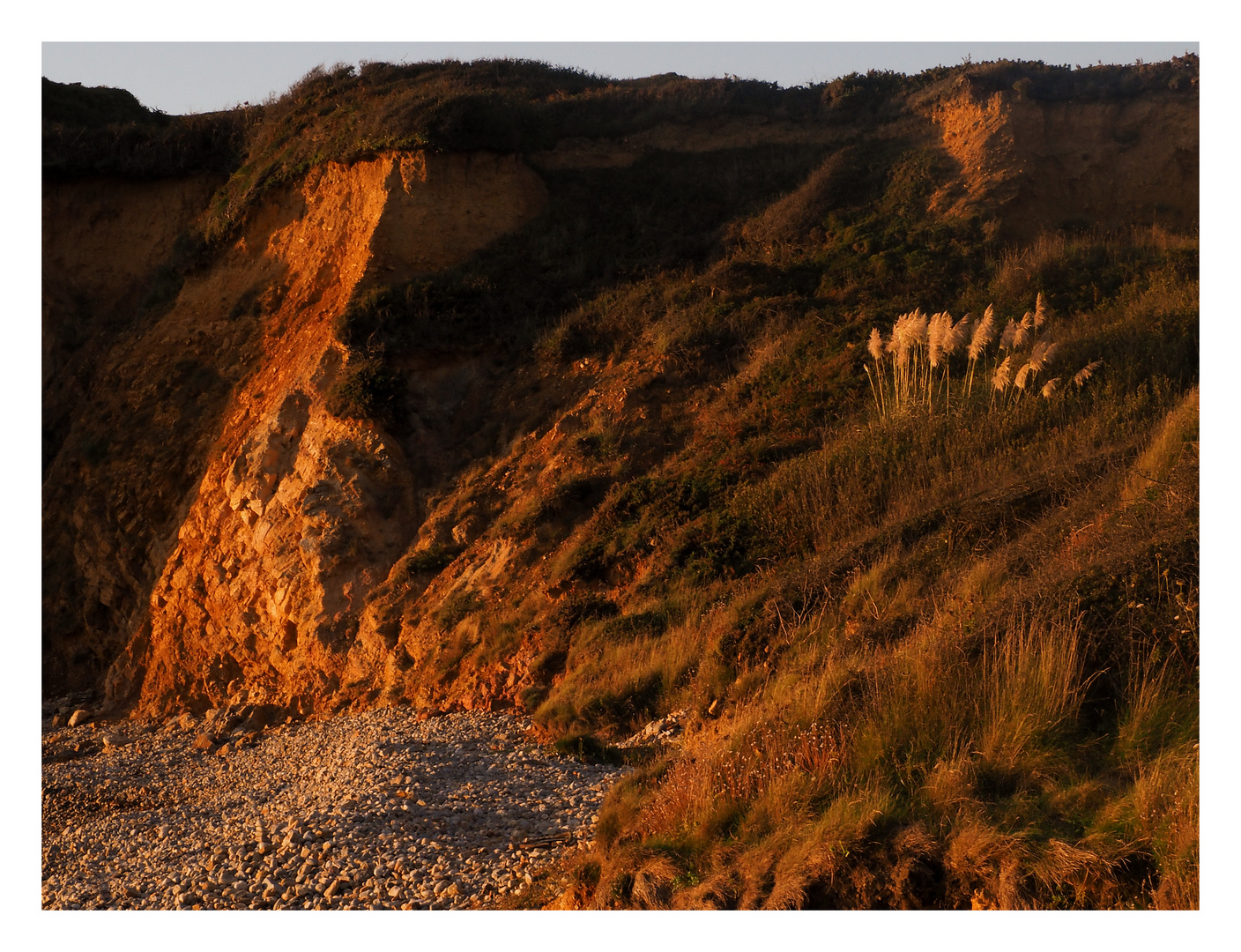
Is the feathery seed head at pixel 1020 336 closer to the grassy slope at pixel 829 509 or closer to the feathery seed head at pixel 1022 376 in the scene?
the feathery seed head at pixel 1022 376

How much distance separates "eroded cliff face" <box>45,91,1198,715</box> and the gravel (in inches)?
54.5

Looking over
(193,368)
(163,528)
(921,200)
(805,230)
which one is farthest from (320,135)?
(921,200)

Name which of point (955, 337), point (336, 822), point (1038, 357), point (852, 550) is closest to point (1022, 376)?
point (1038, 357)

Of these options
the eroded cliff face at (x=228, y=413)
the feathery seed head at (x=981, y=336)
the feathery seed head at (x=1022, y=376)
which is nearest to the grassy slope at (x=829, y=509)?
the feathery seed head at (x=1022, y=376)

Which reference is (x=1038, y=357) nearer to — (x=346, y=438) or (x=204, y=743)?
(x=346, y=438)

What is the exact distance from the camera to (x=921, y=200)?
17.0 m

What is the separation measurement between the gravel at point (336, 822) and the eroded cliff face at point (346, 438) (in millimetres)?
1384

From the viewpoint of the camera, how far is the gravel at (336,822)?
6.36 meters

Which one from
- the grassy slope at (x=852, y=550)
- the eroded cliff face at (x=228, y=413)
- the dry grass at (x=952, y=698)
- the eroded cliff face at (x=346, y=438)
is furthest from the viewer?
the eroded cliff face at (x=228, y=413)

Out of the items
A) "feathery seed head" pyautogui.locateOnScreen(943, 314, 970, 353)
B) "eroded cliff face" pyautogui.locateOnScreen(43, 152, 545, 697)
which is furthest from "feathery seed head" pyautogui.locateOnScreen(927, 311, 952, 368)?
"eroded cliff face" pyautogui.locateOnScreen(43, 152, 545, 697)

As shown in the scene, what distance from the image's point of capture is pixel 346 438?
14.0 m

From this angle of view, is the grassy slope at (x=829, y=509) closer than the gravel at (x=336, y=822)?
Yes

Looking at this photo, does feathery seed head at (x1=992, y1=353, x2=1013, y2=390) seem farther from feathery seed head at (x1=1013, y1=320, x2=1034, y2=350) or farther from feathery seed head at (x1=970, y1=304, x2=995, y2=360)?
feathery seed head at (x1=1013, y1=320, x2=1034, y2=350)

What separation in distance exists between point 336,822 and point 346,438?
7.77 m
